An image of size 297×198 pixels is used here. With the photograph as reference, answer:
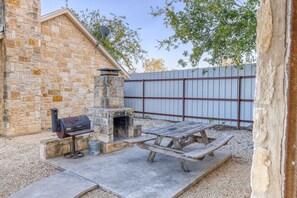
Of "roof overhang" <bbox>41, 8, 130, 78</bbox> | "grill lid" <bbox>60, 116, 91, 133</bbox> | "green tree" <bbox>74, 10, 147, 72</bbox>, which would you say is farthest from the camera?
"green tree" <bbox>74, 10, 147, 72</bbox>

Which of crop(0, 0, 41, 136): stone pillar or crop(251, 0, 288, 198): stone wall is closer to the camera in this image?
crop(251, 0, 288, 198): stone wall

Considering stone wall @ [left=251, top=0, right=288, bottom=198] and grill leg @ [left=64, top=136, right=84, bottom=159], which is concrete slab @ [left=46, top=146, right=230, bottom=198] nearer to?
grill leg @ [left=64, top=136, right=84, bottom=159]

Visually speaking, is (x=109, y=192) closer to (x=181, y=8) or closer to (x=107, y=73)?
(x=107, y=73)

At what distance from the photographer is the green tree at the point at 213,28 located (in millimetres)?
4684

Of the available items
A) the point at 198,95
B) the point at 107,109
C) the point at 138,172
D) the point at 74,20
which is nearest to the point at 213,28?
the point at 198,95

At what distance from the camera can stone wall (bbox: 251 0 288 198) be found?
31.4 inches

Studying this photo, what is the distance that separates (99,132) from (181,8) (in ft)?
13.9

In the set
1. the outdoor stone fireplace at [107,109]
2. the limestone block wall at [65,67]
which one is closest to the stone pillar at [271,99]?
the outdoor stone fireplace at [107,109]

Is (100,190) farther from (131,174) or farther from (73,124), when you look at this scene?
(73,124)

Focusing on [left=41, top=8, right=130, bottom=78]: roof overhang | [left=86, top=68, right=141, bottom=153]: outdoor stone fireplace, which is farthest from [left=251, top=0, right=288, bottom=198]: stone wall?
[left=41, top=8, right=130, bottom=78]: roof overhang

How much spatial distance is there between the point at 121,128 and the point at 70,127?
151 centimetres

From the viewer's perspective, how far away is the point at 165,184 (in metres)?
2.88

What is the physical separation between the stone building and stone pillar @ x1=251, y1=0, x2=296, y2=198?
264 inches

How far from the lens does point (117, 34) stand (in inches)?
570
